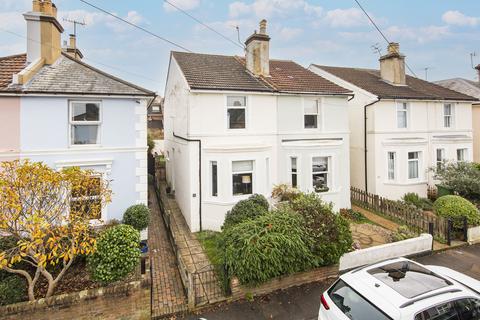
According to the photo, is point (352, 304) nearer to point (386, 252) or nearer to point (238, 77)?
point (386, 252)

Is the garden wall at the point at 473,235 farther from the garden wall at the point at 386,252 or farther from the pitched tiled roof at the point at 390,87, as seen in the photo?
the pitched tiled roof at the point at 390,87

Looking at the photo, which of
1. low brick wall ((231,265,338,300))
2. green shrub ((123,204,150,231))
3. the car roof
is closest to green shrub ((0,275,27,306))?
green shrub ((123,204,150,231))

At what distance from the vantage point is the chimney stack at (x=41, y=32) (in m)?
A: 10.5

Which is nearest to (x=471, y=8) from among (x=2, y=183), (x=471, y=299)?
(x=471, y=299)

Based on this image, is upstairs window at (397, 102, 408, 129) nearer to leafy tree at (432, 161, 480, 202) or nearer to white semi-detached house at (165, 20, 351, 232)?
leafy tree at (432, 161, 480, 202)

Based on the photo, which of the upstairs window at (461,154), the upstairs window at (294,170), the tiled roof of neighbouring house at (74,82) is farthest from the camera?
the upstairs window at (461,154)

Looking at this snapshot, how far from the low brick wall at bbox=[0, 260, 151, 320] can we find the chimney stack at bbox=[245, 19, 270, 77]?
11925mm

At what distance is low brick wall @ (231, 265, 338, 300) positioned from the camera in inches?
293

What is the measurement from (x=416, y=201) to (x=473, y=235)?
4945 millimetres

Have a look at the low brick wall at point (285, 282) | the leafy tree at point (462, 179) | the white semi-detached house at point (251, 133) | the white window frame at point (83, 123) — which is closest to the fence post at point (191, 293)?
the low brick wall at point (285, 282)

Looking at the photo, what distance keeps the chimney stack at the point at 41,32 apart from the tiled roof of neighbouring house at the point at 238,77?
5.61 m

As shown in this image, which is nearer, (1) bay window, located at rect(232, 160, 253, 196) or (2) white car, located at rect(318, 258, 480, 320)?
(2) white car, located at rect(318, 258, 480, 320)

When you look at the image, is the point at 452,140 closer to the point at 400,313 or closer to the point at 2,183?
the point at 400,313

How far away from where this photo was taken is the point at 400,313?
4.36 m
